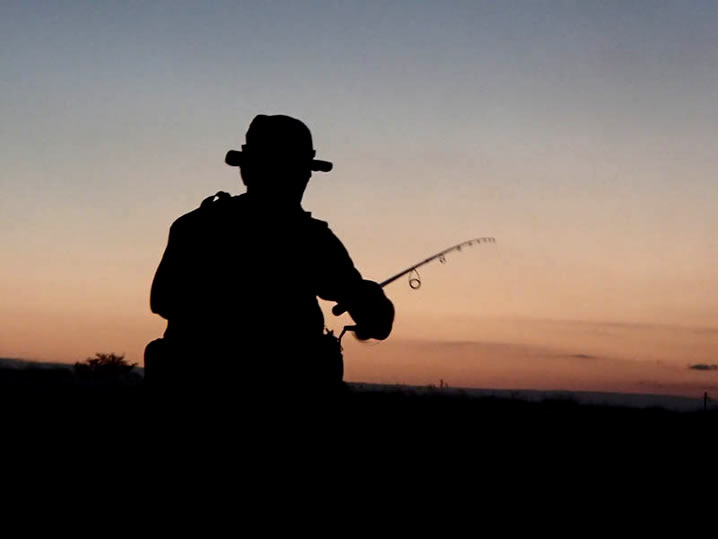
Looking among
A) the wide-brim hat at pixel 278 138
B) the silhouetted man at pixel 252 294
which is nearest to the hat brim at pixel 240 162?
the wide-brim hat at pixel 278 138

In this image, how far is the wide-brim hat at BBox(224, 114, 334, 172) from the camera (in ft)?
16.3

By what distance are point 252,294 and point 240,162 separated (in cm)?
71

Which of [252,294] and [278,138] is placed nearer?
[252,294]

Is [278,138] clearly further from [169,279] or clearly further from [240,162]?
[169,279]

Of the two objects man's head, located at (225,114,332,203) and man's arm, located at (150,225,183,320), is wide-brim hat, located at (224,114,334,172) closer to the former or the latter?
man's head, located at (225,114,332,203)

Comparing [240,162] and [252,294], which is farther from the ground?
[240,162]

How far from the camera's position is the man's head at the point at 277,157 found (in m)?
4.93

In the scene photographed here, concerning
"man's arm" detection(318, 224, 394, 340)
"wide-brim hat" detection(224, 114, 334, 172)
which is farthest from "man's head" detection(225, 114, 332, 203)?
"man's arm" detection(318, 224, 394, 340)

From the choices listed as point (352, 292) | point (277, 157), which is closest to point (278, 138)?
point (277, 157)

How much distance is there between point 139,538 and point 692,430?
12045mm

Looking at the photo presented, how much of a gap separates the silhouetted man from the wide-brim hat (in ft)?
0.62

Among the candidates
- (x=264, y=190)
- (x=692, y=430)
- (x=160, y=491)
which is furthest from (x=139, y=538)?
(x=692, y=430)

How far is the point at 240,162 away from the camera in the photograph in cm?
507

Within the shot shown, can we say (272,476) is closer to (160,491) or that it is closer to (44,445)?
(160,491)
